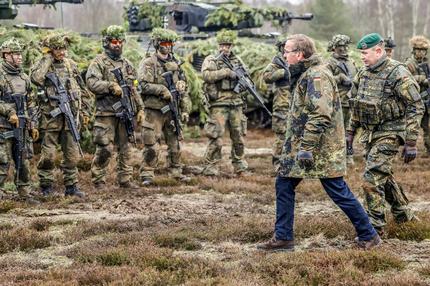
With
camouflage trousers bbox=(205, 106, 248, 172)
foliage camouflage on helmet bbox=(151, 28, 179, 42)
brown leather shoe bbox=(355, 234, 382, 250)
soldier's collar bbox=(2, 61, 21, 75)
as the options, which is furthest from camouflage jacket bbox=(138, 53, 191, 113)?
brown leather shoe bbox=(355, 234, 382, 250)

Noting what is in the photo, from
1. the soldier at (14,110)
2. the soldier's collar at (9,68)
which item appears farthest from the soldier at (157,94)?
the soldier's collar at (9,68)

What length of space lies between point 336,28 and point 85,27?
25449 millimetres

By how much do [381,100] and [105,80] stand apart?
16.0 feet

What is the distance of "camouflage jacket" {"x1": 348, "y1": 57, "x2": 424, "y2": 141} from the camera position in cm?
760

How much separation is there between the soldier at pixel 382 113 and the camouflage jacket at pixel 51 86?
15.4ft

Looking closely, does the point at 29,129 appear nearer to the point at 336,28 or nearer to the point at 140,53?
the point at 140,53

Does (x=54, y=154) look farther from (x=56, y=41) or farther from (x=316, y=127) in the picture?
Result: (x=316, y=127)

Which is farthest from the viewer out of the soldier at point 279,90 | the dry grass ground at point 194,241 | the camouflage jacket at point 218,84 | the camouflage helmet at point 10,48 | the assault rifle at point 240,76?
the soldier at point 279,90

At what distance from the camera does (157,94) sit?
457 inches

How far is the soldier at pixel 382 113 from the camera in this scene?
761 centimetres

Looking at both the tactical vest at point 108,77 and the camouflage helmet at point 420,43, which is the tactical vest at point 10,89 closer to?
the tactical vest at point 108,77

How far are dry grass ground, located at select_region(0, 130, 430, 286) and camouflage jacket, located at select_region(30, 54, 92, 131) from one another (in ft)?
3.89

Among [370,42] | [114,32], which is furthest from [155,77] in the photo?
[370,42]

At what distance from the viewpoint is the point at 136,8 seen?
24.8m
